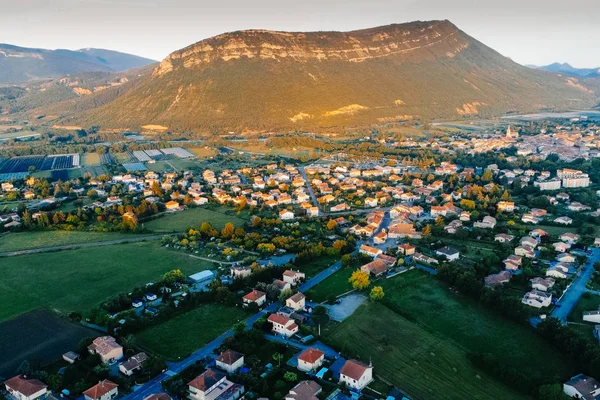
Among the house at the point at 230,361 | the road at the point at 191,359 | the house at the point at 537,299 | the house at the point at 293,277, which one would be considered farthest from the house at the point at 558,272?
the house at the point at 230,361

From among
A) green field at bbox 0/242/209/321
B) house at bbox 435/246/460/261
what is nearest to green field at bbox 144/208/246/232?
green field at bbox 0/242/209/321

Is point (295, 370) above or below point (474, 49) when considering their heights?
below

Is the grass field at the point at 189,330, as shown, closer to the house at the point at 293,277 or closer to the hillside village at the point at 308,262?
the hillside village at the point at 308,262

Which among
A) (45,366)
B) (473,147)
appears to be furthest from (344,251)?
(473,147)

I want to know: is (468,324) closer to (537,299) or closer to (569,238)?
(537,299)

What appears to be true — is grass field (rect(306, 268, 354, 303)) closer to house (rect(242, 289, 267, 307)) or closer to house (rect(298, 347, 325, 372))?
house (rect(242, 289, 267, 307))

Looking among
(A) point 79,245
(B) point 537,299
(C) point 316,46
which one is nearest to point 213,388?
(B) point 537,299

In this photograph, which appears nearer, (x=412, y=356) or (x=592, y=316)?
(x=412, y=356)

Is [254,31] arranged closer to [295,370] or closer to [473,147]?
[473,147]
